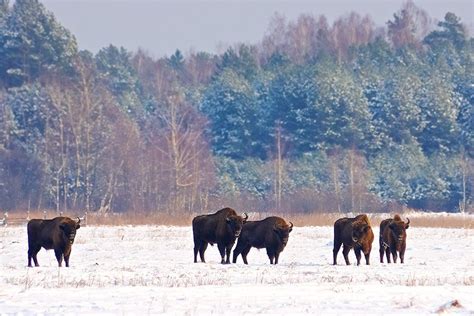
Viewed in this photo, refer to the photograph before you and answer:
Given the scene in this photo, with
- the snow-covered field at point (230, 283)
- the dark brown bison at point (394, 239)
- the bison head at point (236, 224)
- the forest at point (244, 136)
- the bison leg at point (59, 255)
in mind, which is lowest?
the snow-covered field at point (230, 283)

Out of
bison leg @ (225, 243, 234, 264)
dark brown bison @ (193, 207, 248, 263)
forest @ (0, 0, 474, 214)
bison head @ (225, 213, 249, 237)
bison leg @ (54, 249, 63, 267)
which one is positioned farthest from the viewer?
forest @ (0, 0, 474, 214)

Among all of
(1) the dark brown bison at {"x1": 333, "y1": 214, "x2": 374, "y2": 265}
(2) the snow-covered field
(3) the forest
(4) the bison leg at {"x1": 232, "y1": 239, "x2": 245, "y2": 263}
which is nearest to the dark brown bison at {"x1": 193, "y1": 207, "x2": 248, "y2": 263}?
(4) the bison leg at {"x1": 232, "y1": 239, "x2": 245, "y2": 263}

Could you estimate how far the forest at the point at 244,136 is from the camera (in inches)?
3295

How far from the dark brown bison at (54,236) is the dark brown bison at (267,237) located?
4325 millimetres

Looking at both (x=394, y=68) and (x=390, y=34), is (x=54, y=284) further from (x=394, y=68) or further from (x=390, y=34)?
(x=390, y=34)

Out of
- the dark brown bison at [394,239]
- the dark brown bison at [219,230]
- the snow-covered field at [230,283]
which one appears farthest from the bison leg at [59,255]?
the dark brown bison at [394,239]

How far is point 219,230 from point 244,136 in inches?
2480

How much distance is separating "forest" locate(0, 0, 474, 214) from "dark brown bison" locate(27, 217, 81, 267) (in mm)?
49839

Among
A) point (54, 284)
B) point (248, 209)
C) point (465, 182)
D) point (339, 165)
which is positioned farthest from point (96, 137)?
point (54, 284)

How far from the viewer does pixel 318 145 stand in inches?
3526

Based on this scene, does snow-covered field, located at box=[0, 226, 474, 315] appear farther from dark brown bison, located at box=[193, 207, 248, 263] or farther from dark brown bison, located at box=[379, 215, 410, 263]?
dark brown bison, located at box=[193, 207, 248, 263]

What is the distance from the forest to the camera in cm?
8369

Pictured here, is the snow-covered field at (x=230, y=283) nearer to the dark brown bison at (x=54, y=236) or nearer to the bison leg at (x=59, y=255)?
the bison leg at (x=59, y=255)

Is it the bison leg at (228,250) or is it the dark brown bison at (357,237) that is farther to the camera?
the bison leg at (228,250)
